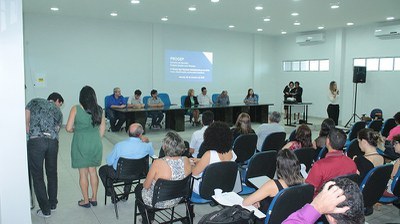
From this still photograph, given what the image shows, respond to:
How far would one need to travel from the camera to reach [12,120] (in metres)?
2.91

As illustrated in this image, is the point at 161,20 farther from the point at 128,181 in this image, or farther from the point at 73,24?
the point at 128,181

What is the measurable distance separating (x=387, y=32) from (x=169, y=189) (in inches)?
381

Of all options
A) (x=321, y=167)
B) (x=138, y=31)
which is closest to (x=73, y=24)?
(x=138, y=31)

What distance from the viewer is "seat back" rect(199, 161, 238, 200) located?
3.06 metres

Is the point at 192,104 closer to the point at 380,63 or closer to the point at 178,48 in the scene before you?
the point at 178,48

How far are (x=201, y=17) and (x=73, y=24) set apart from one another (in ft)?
12.2

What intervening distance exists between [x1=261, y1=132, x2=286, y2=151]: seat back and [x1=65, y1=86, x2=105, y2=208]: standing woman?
228 centimetres

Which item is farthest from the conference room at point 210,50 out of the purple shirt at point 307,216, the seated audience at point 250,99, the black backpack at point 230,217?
the purple shirt at point 307,216

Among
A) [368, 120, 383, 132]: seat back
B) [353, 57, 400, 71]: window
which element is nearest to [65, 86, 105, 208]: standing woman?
[368, 120, 383, 132]: seat back

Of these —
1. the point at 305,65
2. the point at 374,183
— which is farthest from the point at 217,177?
the point at 305,65

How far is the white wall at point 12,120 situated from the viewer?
283 centimetres

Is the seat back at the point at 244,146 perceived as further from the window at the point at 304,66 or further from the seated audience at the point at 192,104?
the window at the point at 304,66

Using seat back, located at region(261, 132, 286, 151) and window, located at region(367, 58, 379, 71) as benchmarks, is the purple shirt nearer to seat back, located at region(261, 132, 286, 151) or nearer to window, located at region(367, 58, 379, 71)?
seat back, located at region(261, 132, 286, 151)

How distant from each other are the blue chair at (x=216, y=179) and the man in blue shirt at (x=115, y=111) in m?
5.54
